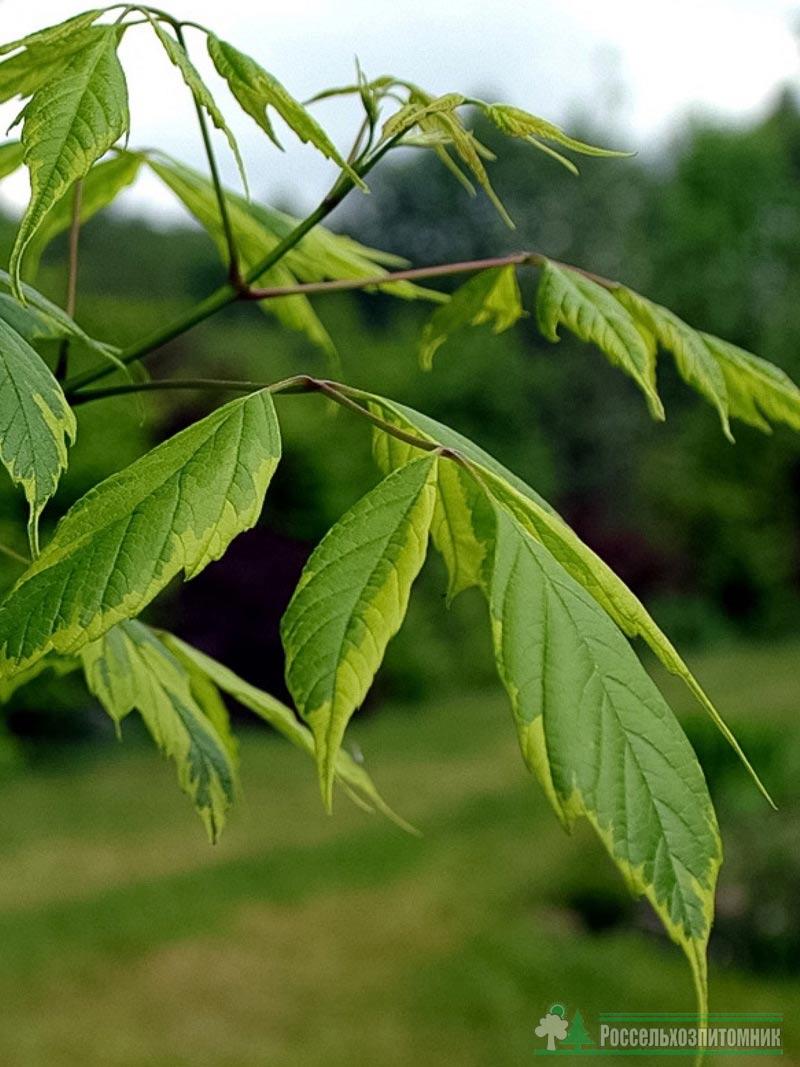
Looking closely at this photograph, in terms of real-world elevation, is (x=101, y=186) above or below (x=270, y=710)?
above

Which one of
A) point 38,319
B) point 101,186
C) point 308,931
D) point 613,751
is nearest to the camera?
point 613,751

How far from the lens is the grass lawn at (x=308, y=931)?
4246mm

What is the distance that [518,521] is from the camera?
21.8 inches

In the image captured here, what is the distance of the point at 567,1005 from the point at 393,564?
4.13 meters

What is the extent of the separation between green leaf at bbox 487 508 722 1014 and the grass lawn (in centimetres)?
354

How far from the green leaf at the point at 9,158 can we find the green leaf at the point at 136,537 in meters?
0.49

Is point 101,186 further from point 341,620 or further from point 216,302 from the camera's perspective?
point 341,620

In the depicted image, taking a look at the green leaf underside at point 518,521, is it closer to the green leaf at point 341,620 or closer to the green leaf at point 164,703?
the green leaf at point 341,620

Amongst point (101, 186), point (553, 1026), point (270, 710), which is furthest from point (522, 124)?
point (553, 1026)

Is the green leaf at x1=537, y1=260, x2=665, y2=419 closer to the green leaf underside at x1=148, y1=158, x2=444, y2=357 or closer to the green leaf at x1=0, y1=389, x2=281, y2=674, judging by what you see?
the green leaf underside at x1=148, y1=158, x2=444, y2=357

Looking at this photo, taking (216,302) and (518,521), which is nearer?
(518,521)

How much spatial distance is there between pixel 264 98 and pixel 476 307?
1.29 feet

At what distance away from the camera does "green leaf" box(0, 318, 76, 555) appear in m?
0.59

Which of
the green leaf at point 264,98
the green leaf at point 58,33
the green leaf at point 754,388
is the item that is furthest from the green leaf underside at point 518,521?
the green leaf at point 754,388
